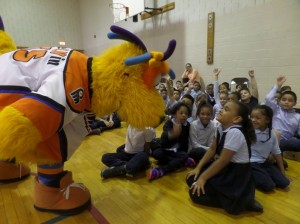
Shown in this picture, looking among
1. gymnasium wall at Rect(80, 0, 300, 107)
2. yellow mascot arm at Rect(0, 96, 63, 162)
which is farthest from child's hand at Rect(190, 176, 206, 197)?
gymnasium wall at Rect(80, 0, 300, 107)

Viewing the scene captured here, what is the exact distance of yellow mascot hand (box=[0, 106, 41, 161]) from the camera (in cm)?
100

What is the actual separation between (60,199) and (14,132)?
28.2 inches

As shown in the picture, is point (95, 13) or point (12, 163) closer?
point (12, 163)

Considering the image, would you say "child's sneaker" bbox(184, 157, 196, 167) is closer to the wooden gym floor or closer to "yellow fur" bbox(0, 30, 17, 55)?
the wooden gym floor

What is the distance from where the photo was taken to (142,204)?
1.67 meters

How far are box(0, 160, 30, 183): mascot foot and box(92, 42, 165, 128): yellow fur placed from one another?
3.90ft

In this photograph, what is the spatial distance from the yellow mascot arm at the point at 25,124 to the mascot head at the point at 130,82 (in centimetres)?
27

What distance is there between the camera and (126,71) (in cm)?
127

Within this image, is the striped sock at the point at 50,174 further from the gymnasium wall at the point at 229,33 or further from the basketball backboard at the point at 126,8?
the basketball backboard at the point at 126,8

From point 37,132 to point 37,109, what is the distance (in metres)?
0.11

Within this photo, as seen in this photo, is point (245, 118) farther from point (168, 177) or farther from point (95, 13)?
point (95, 13)

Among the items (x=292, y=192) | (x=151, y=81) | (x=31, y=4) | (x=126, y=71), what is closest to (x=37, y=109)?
(x=126, y=71)

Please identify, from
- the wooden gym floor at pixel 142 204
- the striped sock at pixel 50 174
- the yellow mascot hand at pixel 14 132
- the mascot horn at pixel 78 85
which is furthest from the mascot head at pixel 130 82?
the wooden gym floor at pixel 142 204

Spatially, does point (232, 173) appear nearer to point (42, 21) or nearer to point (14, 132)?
point (14, 132)
